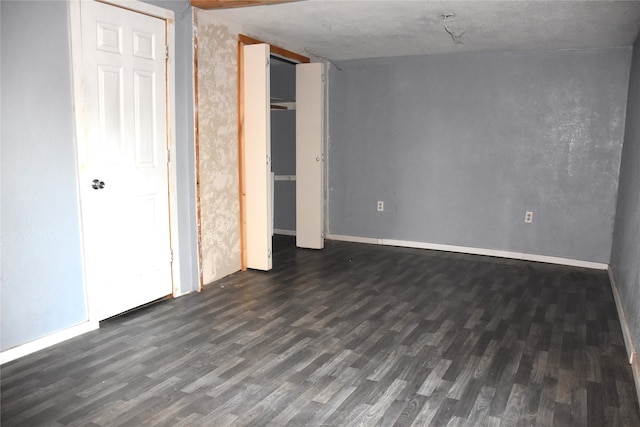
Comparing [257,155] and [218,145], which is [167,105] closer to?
[218,145]

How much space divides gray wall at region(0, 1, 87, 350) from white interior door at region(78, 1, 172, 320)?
0.13 metres

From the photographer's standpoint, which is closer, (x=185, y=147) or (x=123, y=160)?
(x=123, y=160)

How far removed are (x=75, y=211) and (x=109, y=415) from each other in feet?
4.54

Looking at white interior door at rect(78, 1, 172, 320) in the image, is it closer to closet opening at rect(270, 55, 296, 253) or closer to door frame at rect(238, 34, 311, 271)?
door frame at rect(238, 34, 311, 271)

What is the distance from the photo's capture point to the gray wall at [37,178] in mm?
2727

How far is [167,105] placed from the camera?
376 centimetres

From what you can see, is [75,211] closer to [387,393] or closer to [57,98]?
[57,98]

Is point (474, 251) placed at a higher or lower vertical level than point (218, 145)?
lower

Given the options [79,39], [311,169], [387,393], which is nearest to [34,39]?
[79,39]

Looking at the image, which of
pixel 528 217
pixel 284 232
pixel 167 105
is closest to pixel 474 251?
pixel 528 217

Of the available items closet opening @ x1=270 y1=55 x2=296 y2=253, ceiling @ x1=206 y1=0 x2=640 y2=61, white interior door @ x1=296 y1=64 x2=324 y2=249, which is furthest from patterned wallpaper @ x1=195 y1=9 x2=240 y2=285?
closet opening @ x1=270 y1=55 x2=296 y2=253

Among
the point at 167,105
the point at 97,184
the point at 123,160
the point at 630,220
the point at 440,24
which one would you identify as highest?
the point at 440,24

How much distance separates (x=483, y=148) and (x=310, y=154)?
1920mm

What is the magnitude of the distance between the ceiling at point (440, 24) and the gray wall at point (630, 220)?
0.52m
